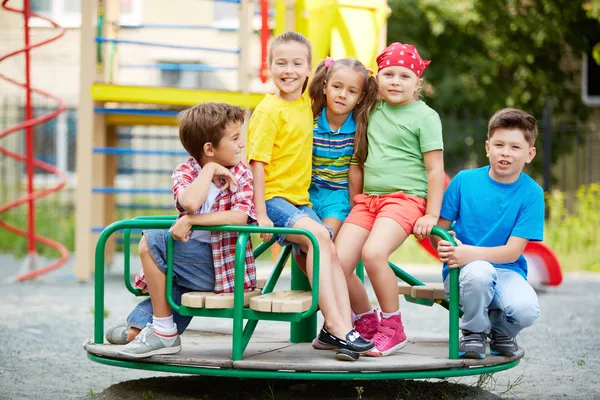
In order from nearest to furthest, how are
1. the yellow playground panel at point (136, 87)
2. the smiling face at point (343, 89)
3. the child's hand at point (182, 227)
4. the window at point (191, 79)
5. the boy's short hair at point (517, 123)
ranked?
the child's hand at point (182, 227) < the boy's short hair at point (517, 123) < the smiling face at point (343, 89) < the yellow playground panel at point (136, 87) < the window at point (191, 79)

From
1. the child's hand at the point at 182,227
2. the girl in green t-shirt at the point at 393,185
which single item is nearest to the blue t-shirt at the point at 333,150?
the girl in green t-shirt at the point at 393,185

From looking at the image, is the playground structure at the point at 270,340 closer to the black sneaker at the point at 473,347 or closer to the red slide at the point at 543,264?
the black sneaker at the point at 473,347

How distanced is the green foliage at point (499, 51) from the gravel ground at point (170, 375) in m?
9.18

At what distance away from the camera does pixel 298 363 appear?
12.5 ft

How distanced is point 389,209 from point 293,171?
0.46 meters

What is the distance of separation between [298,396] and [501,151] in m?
1.49

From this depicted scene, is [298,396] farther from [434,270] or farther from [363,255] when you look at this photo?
[434,270]

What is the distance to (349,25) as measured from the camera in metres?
9.59

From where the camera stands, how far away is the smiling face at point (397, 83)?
13.9 feet

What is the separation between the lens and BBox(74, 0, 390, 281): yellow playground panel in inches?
352

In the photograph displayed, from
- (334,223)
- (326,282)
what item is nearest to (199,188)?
(326,282)

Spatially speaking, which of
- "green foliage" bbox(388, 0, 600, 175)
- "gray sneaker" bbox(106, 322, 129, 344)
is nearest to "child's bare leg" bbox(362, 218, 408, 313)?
"gray sneaker" bbox(106, 322, 129, 344)

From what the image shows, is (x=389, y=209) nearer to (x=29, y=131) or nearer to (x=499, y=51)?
(x=29, y=131)

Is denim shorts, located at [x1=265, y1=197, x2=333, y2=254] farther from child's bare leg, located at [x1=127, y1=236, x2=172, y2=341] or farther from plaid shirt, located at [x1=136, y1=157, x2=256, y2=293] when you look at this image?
child's bare leg, located at [x1=127, y1=236, x2=172, y2=341]
